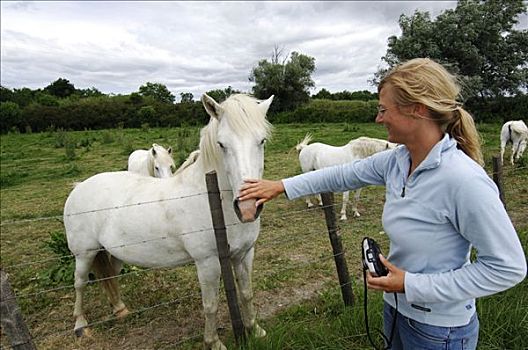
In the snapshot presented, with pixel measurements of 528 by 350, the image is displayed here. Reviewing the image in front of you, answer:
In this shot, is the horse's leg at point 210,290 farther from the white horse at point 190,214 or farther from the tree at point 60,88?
the tree at point 60,88

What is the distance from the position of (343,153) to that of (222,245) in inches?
210

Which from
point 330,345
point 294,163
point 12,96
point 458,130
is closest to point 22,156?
point 294,163

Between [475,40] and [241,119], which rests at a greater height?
[475,40]

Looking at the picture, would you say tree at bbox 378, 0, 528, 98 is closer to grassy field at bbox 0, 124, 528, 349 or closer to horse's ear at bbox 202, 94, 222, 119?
grassy field at bbox 0, 124, 528, 349

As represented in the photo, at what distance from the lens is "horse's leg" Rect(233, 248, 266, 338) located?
9.89 ft

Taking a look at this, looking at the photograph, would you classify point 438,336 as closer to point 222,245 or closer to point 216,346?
point 222,245

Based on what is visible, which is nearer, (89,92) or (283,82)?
(283,82)

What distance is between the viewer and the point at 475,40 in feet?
60.4

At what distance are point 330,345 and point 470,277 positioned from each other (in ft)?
5.65

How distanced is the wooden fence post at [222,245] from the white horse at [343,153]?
4.17 metres

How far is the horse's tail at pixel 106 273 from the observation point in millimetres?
3641

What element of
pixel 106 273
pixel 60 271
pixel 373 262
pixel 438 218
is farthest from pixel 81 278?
pixel 438 218

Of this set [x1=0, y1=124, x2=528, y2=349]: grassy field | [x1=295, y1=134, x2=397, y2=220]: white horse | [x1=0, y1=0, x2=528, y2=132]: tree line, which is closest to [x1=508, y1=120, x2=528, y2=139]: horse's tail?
[x1=0, y1=124, x2=528, y2=349]: grassy field

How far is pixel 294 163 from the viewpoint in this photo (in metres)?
11.5
